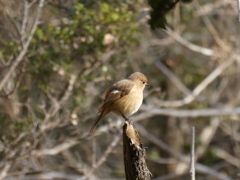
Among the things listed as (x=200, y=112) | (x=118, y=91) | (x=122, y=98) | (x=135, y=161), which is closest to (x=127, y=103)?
(x=122, y=98)

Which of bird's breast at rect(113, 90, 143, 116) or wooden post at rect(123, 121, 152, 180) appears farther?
bird's breast at rect(113, 90, 143, 116)

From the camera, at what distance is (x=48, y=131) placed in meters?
8.38

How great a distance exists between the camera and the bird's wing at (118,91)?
6141 mm

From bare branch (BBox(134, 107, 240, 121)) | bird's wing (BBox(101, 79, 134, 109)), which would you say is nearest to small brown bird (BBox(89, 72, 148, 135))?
bird's wing (BBox(101, 79, 134, 109))

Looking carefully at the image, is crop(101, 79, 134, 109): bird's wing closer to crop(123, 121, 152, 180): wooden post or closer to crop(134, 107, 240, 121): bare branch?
crop(123, 121, 152, 180): wooden post

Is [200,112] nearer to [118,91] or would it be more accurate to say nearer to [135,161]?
[118,91]

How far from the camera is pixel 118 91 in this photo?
243 inches

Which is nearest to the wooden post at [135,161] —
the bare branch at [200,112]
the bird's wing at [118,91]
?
the bird's wing at [118,91]

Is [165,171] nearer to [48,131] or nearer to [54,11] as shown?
[48,131]

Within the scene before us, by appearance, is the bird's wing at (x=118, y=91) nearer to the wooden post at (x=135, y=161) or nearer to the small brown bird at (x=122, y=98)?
the small brown bird at (x=122, y=98)

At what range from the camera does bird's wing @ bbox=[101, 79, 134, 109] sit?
614 centimetres

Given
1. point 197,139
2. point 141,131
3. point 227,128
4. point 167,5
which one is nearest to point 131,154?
point 167,5

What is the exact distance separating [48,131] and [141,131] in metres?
4.63

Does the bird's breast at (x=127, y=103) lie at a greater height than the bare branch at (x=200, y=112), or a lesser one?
lesser
